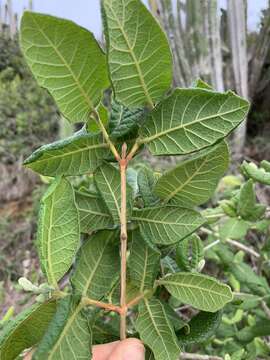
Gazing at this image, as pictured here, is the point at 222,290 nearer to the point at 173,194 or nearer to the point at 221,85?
the point at 173,194

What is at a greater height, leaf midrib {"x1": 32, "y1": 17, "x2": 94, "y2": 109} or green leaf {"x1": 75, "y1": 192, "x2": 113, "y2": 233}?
leaf midrib {"x1": 32, "y1": 17, "x2": 94, "y2": 109}

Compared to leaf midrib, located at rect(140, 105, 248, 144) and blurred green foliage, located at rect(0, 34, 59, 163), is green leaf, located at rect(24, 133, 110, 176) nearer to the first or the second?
leaf midrib, located at rect(140, 105, 248, 144)

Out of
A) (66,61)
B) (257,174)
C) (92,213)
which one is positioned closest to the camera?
(66,61)

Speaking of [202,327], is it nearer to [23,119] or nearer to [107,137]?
[107,137]

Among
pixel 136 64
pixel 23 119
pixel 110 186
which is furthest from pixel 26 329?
pixel 23 119

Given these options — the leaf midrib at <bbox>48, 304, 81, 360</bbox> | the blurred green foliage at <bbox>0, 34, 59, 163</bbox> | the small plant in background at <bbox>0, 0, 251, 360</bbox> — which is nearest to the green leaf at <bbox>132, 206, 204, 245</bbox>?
the small plant in background at <bbox>0, 0, 251, 360</bbox>

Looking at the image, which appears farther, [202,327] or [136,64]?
[202,327]

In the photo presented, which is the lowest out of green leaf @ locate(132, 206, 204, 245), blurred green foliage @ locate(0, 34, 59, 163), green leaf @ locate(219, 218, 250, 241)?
blurred green foliage @ locate(0, 34, 59, 163)
